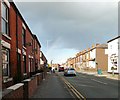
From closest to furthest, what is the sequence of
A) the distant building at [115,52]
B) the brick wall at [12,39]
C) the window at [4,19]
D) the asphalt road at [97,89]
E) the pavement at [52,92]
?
the window at [4,19]
the pavement at [52,92]
the asphalt road at [97,89]
the brick wall at [12,39]
the distant building at [115,52]

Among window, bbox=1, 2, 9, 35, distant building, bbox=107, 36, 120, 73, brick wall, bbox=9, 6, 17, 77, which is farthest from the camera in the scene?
distant building, bbox=107, 36, 120, 73

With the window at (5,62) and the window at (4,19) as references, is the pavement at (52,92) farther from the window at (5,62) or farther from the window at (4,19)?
the window at (4,19)

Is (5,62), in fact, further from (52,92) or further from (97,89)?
(97,89)

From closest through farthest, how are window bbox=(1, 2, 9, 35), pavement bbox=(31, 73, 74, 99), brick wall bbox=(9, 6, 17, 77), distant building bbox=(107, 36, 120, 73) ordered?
1. window bbox=(1, 2, 9, 35)
2. pavement bbox=(31, 73, 74, 99)
3. brick wall bbox=(9, 6, 17, 77)
4. distant building bbox=(107, 36, 120, 73)

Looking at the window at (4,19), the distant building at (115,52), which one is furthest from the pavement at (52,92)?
the distant building at (115,52)

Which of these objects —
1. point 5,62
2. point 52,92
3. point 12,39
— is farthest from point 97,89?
point 5,62

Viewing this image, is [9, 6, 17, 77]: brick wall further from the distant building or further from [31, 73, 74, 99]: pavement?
the distant building

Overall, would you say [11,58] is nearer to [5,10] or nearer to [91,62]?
[5,10]

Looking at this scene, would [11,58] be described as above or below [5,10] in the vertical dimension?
below

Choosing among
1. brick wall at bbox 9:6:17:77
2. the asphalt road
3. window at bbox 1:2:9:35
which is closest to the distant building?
the asphalt road

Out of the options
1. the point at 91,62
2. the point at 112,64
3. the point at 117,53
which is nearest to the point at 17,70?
the point at 117,53

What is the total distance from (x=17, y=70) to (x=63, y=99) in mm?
6083

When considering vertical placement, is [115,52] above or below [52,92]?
above

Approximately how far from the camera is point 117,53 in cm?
5712
